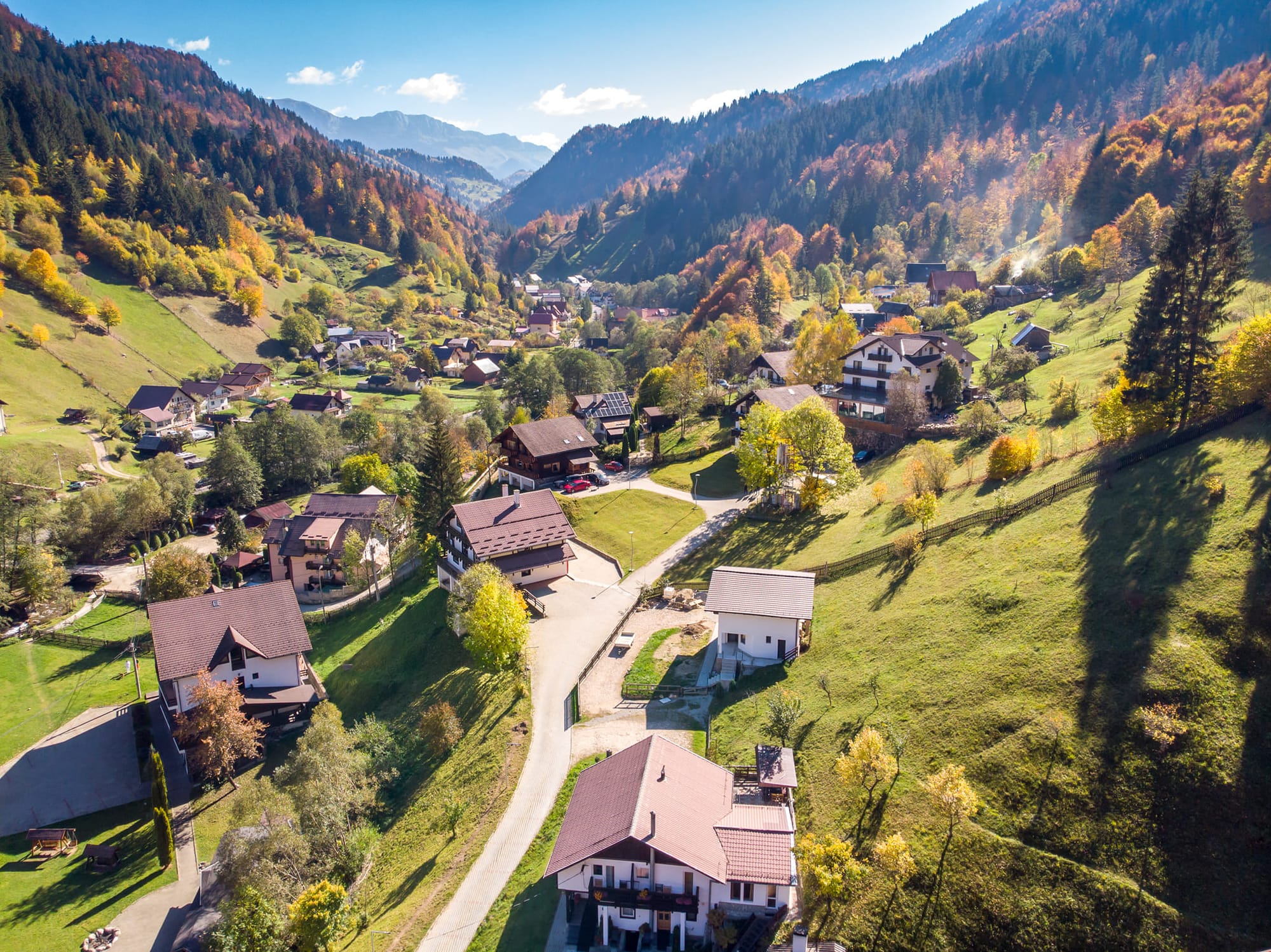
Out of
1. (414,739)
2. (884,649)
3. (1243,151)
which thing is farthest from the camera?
(1243,151)

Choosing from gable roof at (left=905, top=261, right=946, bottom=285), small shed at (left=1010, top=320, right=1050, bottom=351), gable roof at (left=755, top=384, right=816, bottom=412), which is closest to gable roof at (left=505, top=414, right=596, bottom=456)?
gable roof at (left=755, top=384, right=816, bottom=412)

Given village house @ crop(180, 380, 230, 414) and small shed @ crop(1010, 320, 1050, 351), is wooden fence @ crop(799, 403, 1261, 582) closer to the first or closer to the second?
small shed @ crop(1010, 320, 1050, 351)

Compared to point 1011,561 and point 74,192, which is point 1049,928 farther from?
point 74,192

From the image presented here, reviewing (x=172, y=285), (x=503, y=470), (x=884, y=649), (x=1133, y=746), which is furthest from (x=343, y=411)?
(x=1133, y=746)

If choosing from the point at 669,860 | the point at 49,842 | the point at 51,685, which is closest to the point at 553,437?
the point at 51,685

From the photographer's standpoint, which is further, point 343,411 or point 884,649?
point 343,411
